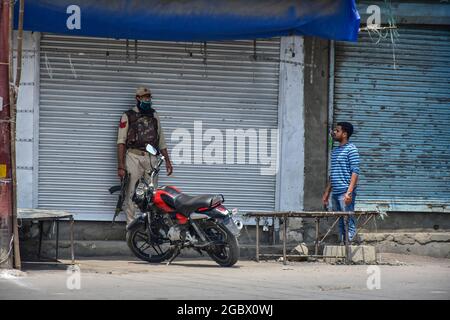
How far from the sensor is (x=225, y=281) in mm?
11078

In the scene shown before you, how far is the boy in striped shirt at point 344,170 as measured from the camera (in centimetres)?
1399

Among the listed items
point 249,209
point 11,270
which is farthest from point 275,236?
point 11,270

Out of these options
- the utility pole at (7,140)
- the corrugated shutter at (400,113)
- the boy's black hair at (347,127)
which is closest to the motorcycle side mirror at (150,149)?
the utility pole at (7,140)

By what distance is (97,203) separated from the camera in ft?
46.9

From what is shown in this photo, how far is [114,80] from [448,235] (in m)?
5.11

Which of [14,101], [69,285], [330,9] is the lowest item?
[69,285]

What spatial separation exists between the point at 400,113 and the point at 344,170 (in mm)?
1581

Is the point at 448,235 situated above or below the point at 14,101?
below

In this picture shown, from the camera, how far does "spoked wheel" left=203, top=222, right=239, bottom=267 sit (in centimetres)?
1270

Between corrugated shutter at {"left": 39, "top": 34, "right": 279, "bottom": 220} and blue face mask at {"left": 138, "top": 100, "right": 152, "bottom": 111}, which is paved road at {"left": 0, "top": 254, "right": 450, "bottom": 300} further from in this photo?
blue face mask at {"left": 138, "top": 100, "right": 152, "bottom": 111}

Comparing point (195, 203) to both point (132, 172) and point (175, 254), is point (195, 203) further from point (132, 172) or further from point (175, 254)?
point (132, 172)

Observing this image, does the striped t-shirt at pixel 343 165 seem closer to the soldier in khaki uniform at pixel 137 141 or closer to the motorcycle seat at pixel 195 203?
the motorcycle seat at pixel 195 203
